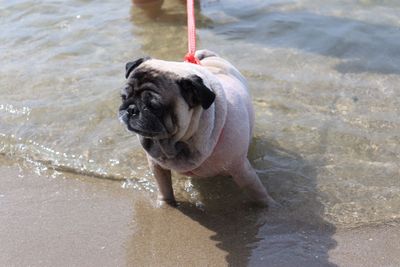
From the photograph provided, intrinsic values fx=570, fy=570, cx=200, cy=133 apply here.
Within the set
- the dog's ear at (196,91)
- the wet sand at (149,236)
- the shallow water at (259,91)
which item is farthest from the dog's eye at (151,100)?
the shallow water at (259,91)

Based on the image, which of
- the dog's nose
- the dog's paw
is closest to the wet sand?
the dog's paw

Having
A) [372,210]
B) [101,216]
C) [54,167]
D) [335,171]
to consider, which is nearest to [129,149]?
[54,167]

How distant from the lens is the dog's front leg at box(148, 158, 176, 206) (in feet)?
12.0

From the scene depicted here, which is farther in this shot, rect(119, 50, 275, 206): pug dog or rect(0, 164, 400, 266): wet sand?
rect(0, 164, 400, 266): wet sand

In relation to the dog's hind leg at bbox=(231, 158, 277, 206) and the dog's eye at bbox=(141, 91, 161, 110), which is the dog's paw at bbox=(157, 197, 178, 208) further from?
the dog's eye at bbox=(141, 91, 161, 110)

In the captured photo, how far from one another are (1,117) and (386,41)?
402cm

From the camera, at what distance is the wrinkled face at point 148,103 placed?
9.74ft

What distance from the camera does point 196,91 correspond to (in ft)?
9.91

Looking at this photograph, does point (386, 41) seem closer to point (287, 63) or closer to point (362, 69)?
point (362, 69)

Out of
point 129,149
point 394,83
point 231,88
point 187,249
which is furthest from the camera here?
point 394,83

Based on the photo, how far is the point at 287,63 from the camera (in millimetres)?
5766

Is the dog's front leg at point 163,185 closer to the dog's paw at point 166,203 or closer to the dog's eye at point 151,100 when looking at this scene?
the dog's paw at point 166,203

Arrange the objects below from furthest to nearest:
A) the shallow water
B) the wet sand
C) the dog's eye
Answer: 1. the shallow water
2. the wet sand
3. the dog's eye

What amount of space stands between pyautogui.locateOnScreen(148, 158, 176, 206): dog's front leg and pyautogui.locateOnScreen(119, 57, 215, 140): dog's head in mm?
588
